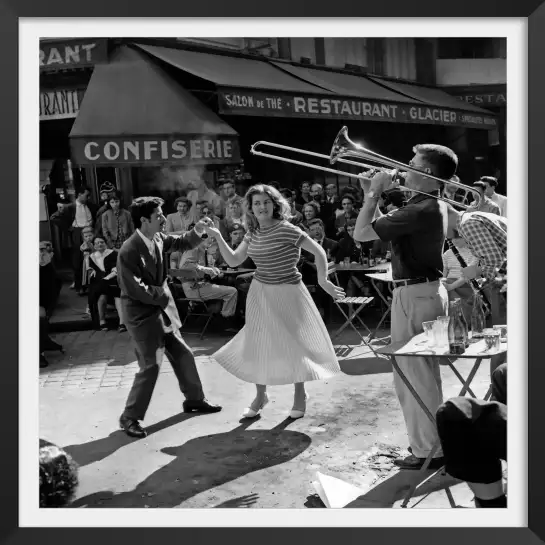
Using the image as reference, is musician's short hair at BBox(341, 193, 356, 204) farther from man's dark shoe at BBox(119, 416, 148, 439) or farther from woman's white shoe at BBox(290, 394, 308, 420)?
man's dark shoe at BBox(119, 416, 148, 439)

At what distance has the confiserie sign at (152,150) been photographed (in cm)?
825

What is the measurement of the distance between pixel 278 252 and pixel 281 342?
625 millimetres

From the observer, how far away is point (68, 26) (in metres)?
3.47

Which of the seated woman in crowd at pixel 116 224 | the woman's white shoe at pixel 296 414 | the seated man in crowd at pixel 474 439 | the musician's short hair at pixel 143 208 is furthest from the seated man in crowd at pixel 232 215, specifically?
the seated man in crowd at pixel 474 439

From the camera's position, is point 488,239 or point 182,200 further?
point 182,200

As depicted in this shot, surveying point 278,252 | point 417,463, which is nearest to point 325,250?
point 278,252

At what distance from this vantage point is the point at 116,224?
348 inches

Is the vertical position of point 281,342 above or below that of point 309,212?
below

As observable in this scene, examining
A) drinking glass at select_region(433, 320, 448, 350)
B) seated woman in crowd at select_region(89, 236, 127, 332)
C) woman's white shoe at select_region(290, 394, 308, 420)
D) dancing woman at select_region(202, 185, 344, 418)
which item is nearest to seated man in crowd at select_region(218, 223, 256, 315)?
seated woman in crowd at select_region(89, 236, 127, 332)

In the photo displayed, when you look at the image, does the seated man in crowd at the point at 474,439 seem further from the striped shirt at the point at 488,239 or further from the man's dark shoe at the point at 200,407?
the man's dark shoe at the point at 200,407

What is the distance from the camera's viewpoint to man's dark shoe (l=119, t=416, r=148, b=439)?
5152mm

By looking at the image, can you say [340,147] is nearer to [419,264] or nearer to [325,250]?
[419,264]

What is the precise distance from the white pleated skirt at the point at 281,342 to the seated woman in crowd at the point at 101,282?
9.75ft

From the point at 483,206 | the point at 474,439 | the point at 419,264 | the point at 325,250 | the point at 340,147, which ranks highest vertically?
the point at 340,147
